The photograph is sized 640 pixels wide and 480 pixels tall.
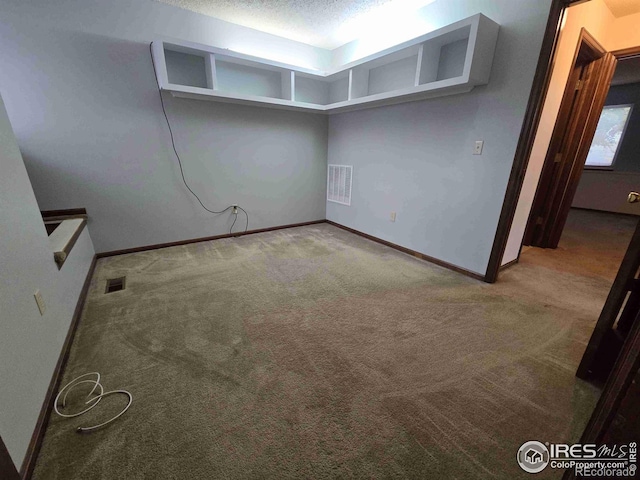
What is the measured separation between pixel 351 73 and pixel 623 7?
2.50m

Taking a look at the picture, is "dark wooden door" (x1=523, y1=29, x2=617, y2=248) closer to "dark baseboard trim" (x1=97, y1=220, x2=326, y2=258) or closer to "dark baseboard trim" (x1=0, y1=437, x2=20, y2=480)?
"dark baseboard trim" (x1=97, y1=220, x2=326, y2=258)

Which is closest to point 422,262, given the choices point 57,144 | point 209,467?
point 209,467

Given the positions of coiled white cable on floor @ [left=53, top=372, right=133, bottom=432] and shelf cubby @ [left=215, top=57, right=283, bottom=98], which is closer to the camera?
coiled white cable on floor @ [left=53, top=372, right=133, bottom=432]

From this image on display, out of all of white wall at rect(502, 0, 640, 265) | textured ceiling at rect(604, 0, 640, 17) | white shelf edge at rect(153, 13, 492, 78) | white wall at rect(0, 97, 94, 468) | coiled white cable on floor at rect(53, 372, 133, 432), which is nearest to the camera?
white wall at rect(0, 97, 94, 468)

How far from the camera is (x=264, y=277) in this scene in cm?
249

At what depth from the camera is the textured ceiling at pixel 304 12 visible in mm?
2484

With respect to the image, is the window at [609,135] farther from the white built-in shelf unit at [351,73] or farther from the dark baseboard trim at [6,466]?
the dark baseboard trim at [6,466]

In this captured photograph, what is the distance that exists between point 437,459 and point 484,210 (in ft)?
6.72

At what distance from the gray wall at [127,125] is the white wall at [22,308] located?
140 centimetres

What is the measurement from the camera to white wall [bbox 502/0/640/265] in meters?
2.18

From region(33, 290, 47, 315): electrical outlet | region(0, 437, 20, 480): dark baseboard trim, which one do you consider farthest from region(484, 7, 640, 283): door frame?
region(33, 290, 47, 315): electrical outlet

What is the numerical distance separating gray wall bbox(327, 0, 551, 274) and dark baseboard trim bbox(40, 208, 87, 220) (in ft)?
10.3

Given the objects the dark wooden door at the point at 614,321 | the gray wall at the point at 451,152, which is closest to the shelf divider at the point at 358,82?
the gray wall at the point at 451,152

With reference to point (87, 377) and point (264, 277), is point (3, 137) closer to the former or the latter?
point (87, 377)
